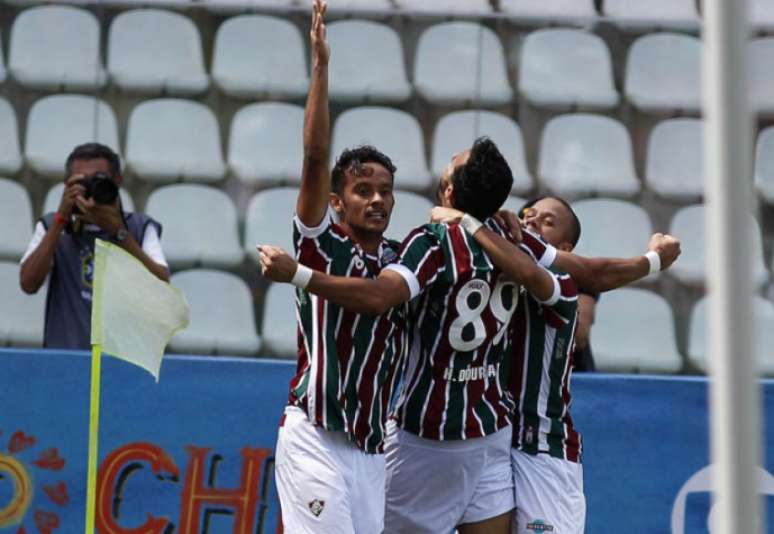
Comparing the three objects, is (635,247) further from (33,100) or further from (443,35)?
(33,100)

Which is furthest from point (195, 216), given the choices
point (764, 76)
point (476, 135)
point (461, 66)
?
point (764, 76)

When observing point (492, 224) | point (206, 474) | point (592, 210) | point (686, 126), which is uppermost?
point (686, 126)

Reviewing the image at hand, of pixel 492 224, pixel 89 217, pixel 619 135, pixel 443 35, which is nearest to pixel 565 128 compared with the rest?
pixel 619 135

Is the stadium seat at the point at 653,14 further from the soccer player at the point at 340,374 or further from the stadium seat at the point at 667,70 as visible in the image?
the soccer player at the point at 340,374

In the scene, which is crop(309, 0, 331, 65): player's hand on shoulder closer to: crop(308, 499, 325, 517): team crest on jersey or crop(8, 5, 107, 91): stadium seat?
crop(308, 499, 325, 517): team crest on jersey

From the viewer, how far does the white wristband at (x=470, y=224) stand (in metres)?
5.07

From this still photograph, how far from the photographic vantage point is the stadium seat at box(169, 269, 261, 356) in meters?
7.89

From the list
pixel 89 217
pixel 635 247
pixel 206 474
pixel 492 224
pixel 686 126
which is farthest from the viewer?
pixel 686 126

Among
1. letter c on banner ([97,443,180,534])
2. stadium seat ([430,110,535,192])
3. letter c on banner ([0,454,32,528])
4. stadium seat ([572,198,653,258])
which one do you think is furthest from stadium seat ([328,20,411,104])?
letter c on banner ([0,454,32,528])

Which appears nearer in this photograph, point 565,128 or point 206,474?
point 206,474

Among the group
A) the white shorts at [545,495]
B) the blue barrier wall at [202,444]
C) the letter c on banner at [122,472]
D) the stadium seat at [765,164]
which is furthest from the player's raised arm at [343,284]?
the stadium seat at [765,164]

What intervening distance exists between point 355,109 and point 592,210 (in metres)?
1.41

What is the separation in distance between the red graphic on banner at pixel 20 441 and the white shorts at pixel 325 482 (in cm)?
168

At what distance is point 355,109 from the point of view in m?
8.70
